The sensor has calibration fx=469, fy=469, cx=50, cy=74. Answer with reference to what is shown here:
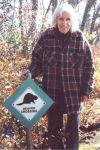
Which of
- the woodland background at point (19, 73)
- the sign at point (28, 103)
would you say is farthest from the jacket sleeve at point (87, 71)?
the woodland background at point (19, 73)

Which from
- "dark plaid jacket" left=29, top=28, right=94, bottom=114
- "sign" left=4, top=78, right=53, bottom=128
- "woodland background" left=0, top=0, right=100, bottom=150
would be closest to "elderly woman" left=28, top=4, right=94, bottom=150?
"dark plaid jacket" left=29, top=28, right=94, bottom=114

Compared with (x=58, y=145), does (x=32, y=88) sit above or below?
above

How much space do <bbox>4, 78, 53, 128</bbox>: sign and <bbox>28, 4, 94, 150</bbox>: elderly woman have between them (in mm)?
592

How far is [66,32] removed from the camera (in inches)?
238

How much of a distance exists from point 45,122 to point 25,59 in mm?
2960

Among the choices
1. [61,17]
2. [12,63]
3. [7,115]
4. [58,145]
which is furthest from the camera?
[12,63]

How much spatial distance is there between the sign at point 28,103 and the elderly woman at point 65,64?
0.59 meters

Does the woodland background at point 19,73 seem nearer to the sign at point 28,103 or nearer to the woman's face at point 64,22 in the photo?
the sign at point 28,103

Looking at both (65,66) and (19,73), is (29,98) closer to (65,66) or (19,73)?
(65,66)

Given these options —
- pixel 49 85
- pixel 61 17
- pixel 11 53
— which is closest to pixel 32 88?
pixel 49 85

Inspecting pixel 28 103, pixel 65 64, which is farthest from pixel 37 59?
pixel 28 103

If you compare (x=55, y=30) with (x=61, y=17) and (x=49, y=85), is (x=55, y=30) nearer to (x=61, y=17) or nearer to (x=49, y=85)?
(x=61, y=17)

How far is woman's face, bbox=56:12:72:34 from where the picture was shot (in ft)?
19.7

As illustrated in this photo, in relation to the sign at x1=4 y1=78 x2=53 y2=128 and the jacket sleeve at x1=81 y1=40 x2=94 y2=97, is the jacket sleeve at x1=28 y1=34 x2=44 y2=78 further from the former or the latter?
the sign at x1=4 y1=78 x2=53 y2=128
